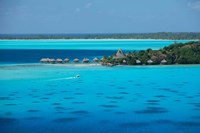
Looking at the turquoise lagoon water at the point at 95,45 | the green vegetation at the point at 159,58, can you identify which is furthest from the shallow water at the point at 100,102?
the turquoise lagoon water at the point at 95,45

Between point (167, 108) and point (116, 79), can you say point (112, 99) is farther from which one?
point (116, 79)

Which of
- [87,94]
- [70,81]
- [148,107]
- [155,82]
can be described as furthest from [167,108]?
[70,81]

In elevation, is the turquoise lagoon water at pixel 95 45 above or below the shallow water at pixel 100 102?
below

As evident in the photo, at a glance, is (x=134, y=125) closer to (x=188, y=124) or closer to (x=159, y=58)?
(x=188, y=124)

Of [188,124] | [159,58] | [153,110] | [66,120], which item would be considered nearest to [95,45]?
[159,58]

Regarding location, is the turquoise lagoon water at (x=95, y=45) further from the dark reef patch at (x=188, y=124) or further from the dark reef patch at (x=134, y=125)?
the dark reef patch at (x=134, y=125)

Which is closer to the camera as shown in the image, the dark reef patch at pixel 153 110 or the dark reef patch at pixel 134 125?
the dark reef patch at pixel 134 125

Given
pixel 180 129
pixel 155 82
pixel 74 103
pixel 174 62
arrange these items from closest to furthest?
pixel 180 129 < pixel 74 103 < pixel 155 82 < pixel 174 62

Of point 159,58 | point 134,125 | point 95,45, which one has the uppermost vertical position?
point 134,125
